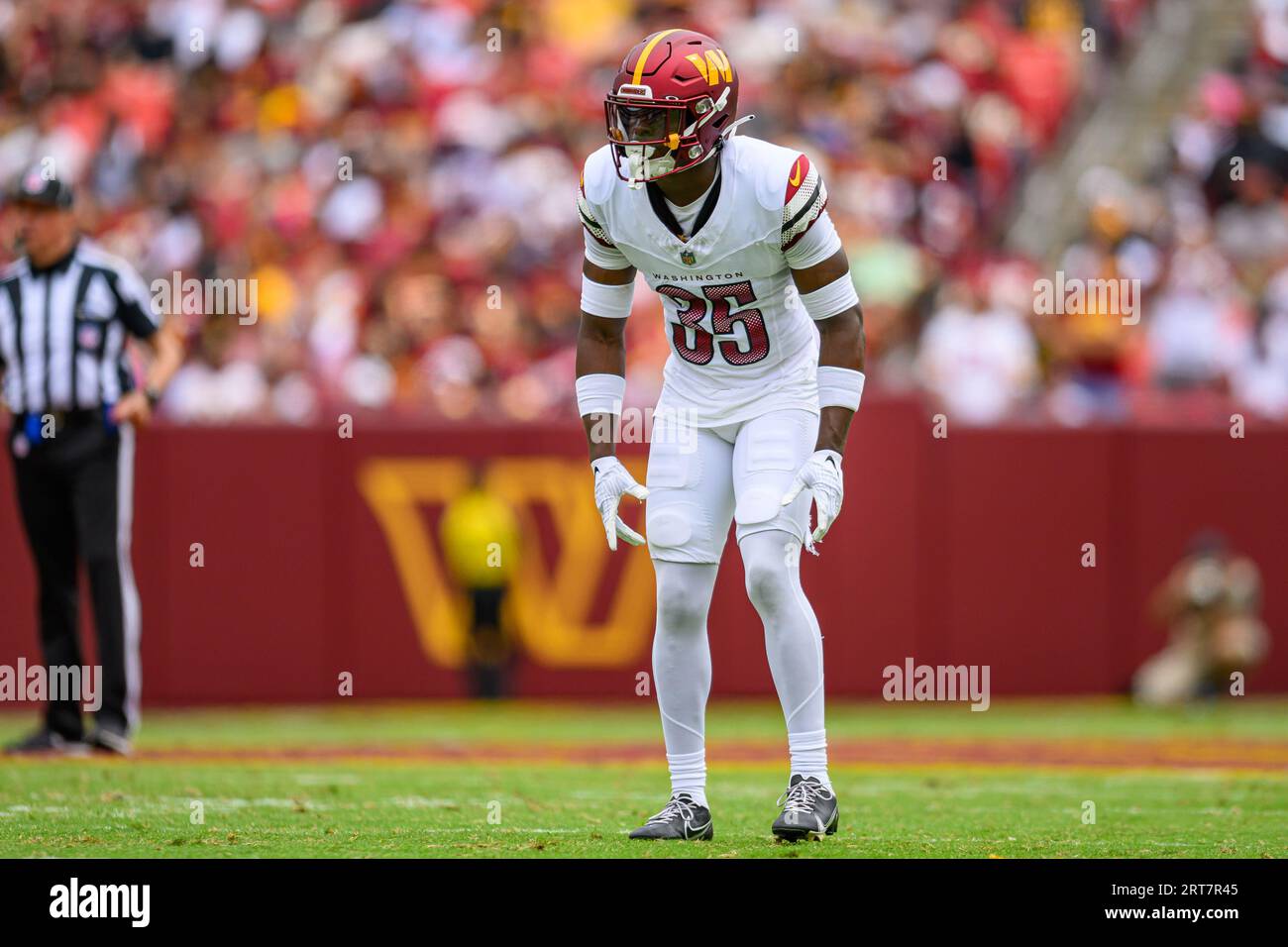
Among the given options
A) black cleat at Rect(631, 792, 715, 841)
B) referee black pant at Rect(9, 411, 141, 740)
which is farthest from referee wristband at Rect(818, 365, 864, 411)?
referee black pant at Rect(9, 411, 141, 740)

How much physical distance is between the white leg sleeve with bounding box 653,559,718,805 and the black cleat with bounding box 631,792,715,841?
4 cm

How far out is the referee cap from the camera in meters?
8.78

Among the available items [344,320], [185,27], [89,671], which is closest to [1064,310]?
[344,320]

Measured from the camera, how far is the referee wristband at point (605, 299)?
625 cm

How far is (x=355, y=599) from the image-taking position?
12156 mm

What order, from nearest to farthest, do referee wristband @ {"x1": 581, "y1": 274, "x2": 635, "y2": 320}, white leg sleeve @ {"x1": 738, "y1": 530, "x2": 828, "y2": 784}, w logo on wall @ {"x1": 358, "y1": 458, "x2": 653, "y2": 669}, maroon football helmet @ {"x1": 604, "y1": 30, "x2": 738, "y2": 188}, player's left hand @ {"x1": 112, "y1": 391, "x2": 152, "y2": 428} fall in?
maroon football helmet @ {"x1": 604, "y1": 30, "x2": 738, "y2": 188} → white leg sleeve @ {"x1": 738, "y1": 530, "x2": 828, "y2": 784} → referee wristband @ {"x1": 581, "y1": 274, "x2": 635, "y2": 320} → player's left hand @ {"x1": 112, "y1": 391, "x2": 152, "y2": 428} → w logo on wall @ {"x1": 358, "y1": 458, "x2": 653, "y2": 669}

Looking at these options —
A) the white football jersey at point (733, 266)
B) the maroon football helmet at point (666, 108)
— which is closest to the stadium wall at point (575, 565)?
the white football jersey at point (733, 266)

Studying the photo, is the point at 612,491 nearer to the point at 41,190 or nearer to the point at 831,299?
the point at 831,299

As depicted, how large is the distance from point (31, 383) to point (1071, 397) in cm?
668

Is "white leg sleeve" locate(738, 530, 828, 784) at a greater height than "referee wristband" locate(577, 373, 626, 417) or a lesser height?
lesser

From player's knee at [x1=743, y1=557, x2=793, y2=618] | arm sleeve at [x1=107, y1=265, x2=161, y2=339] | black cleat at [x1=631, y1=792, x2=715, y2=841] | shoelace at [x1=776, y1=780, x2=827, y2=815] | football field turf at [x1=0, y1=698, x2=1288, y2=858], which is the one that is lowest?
football field turf at [x1=0, y1=698, x2=1288, y2=858]

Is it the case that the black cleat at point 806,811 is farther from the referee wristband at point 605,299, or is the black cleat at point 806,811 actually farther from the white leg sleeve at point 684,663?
the referee wristband at point 605,299

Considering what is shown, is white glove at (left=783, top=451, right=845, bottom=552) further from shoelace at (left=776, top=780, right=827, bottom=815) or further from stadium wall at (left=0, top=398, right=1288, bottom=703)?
stadium wall at (left=0, top=398, right=1288, bottom=703)
